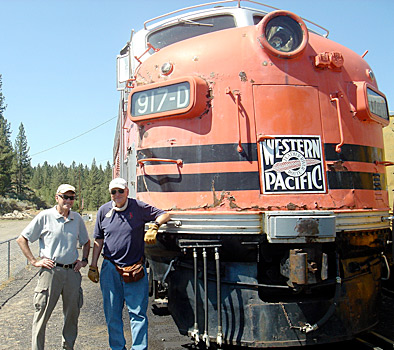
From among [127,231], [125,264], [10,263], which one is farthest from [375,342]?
[10,263]

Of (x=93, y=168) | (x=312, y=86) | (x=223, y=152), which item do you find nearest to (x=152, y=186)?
(x=223, y=152)

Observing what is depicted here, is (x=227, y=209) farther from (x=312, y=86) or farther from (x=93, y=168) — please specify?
(x=93, y=168)

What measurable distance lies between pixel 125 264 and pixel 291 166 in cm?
192

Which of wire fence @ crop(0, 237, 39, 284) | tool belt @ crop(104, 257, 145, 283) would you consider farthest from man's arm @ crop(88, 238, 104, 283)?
wire fence @ crop(0, 237, 39, 284)

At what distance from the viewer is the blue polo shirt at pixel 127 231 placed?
407 centimetres

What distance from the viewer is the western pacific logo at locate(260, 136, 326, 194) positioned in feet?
13.0

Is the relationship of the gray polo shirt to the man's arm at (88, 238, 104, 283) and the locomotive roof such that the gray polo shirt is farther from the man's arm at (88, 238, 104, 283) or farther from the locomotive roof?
the locomotive roof

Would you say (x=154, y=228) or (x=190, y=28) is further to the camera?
(x=190, y=28)

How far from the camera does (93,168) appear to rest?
86438 millimetres

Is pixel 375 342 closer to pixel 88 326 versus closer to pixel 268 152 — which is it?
pixel 268 152

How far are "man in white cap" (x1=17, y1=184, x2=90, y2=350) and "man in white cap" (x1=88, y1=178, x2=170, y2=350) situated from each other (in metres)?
0.26

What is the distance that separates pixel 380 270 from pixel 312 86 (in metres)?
2.26

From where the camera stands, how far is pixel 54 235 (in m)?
4.11

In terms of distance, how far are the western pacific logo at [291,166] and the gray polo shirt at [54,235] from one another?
6.75 feet
